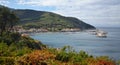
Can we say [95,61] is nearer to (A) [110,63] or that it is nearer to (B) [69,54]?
(A) [110,63]

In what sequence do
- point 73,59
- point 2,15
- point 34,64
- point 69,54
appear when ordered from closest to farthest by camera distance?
1. point 34,64
2. point 73,59
3. point 69,54
4. point 2,15

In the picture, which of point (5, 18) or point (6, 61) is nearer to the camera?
point (6, 61)

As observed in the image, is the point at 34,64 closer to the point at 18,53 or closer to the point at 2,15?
the point at 18,53

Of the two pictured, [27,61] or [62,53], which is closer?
[27,61]

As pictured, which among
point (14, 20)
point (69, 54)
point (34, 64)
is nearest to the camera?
point (34, 64)

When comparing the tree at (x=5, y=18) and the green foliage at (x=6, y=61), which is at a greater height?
the tree at (x=5, y=18)

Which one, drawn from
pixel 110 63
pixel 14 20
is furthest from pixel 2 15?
pixel 110 63

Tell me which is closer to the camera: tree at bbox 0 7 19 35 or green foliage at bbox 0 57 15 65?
green foliage at bbox 0 57 15 65

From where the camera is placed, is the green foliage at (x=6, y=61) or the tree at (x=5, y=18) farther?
the tree at (x=5, y=18)

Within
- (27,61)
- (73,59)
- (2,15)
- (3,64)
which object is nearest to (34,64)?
(27,61)

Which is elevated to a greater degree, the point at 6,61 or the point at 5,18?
the point at 5,18
